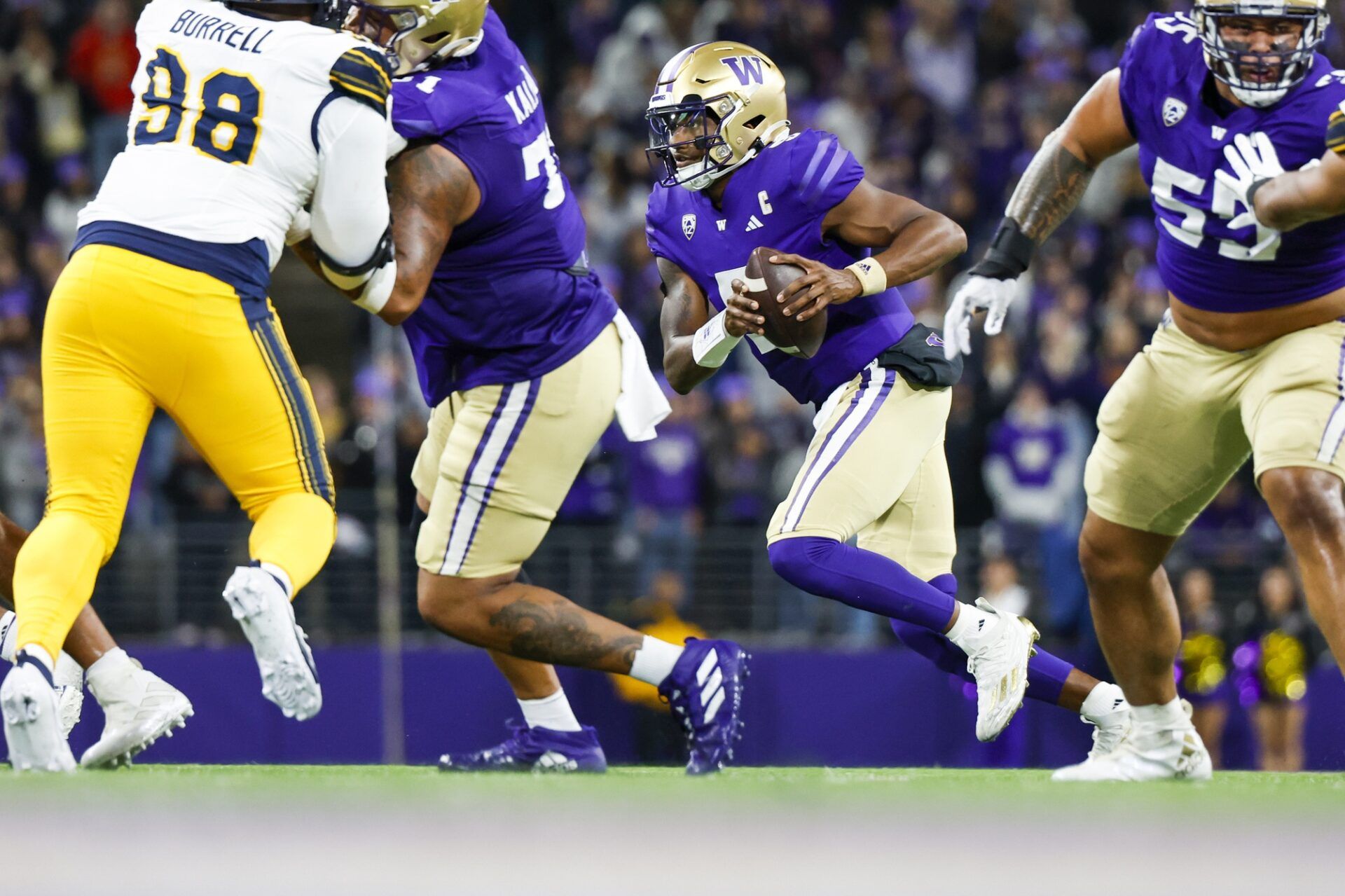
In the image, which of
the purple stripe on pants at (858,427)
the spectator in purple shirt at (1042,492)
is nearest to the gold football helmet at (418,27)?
the purple stripe on pants at (858,427)

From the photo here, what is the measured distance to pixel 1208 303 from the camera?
17.1 feet

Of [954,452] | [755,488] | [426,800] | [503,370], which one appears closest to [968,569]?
[954,452]

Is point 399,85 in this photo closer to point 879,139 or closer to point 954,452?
point 954,452

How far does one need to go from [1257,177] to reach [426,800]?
272cm

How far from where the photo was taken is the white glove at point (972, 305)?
17.7 ft

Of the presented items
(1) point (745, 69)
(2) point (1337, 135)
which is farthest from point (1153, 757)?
(1) point (745, 69)

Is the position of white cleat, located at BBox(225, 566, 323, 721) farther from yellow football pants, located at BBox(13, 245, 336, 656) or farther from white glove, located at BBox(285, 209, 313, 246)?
white glove, located at BBox(285, 209, 313, 246)

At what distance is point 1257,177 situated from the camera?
16.2ft

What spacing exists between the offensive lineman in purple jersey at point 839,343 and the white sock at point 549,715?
34.3 inches

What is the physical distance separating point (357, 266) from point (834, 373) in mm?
1508

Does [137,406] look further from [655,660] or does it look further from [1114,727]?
[1114,727]

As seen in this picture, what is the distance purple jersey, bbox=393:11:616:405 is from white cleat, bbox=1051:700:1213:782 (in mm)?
2022

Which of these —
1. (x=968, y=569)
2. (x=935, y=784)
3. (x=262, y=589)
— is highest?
(x=262, y=589)

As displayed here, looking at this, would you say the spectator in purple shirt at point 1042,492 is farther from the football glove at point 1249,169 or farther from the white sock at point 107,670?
the white sock at point 107,670
